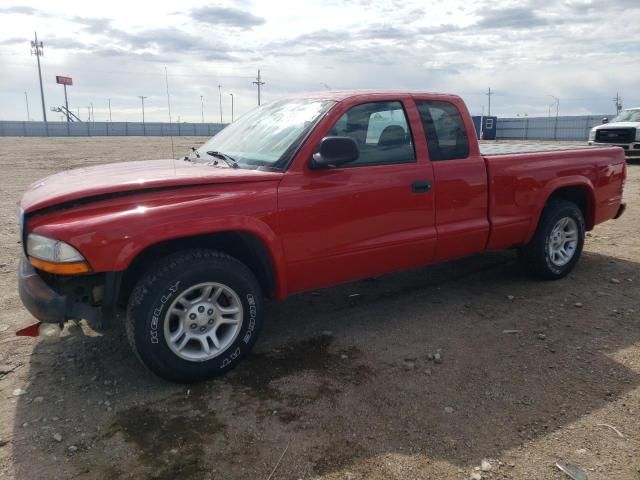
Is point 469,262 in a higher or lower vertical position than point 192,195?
lower

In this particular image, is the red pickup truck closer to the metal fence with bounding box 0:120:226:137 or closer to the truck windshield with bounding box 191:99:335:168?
the truck windshield with bounding box 191:99:335:168

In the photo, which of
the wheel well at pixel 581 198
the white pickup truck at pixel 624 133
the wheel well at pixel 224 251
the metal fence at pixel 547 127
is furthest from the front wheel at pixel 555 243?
the metal fence at pixel 547 127

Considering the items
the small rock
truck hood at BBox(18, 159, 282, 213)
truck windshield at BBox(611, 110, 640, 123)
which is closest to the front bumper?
truck hood at BBox(18, 159, 282, 213)

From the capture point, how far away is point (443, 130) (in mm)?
4430

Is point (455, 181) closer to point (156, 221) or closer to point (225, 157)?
point (225, 157)

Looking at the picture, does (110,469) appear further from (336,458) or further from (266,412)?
(336,458)

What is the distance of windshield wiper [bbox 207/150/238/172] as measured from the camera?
12.7 feet

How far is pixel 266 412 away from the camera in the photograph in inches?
123

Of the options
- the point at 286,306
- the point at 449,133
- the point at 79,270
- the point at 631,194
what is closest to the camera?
the point at 79,270

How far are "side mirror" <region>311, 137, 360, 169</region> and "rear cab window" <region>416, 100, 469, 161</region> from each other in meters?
0.98

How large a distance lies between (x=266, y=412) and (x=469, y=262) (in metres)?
→ 3.68

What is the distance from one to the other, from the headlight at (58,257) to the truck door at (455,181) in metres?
2.66

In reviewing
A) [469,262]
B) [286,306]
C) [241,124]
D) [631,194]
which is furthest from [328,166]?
[631,194]

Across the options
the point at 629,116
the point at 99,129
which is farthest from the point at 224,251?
the point at 99,129
